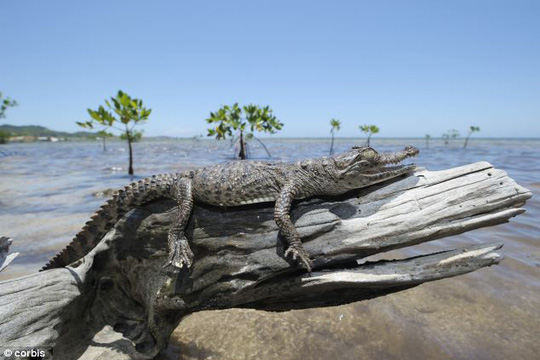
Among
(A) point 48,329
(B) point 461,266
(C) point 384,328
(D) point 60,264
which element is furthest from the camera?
(C) point 384,328

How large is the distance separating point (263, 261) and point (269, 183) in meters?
0.86

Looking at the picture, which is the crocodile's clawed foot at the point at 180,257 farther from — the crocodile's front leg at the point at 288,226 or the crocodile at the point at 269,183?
the crocodile's front leg at the point at 288,226

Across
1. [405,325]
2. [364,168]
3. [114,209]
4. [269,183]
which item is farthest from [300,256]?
[405,325]

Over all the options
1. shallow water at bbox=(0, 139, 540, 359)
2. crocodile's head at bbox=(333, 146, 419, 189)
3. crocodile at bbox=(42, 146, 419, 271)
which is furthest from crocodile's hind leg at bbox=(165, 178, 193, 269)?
crocodile's head at bbox=(333, 146, 419, 189)

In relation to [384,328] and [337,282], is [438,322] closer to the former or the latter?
[384,328]

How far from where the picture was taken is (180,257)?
3.30m

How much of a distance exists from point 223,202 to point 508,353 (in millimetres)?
3942

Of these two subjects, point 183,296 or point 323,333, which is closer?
point 183,296

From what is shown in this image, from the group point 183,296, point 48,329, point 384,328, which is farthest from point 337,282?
point 48,329

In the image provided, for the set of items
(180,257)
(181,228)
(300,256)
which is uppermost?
(181,228)

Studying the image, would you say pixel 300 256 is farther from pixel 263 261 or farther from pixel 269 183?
pixel 269 183

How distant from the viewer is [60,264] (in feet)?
13.6

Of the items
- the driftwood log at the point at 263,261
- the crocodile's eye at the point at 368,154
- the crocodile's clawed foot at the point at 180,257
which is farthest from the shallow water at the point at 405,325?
the crocodile's eye at the point at 368,154

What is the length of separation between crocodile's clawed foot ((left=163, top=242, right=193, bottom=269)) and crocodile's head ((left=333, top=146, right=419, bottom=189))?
182 centimetres
